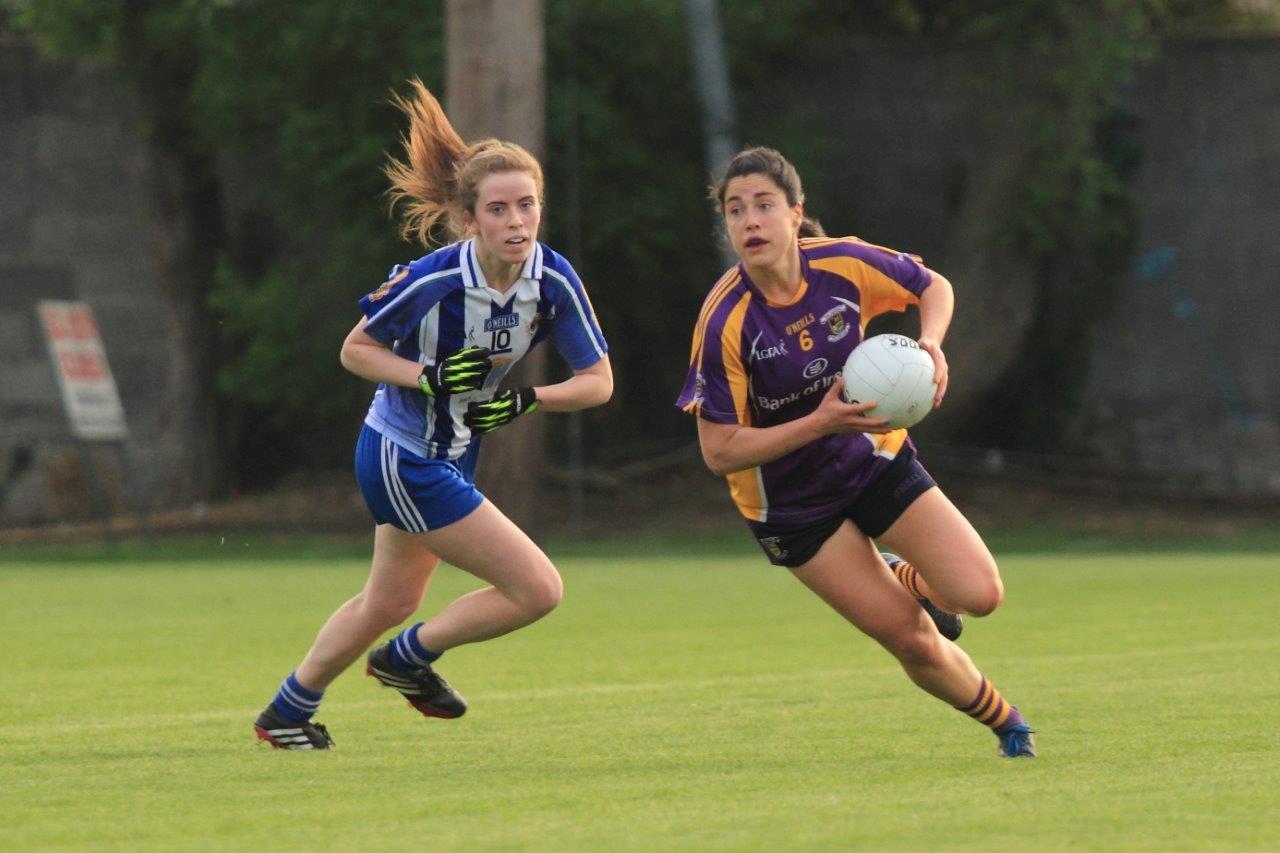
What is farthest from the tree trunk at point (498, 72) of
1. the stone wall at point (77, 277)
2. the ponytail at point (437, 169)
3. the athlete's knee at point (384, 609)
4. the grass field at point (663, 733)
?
the athlete's knee at point (384, 609)

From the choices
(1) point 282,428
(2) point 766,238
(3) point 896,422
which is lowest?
(1) point 282,428

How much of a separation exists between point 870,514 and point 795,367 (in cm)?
54

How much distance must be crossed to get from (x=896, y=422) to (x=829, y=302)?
56 centimetres

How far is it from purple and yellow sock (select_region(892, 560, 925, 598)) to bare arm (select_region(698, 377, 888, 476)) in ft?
2.29

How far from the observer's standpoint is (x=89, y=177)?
77.3 ft

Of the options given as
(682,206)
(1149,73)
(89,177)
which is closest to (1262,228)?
(1149,73)

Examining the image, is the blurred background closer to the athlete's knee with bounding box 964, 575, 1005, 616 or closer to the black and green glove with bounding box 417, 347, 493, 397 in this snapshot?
the black and green glove with bounding box 417, 347, 493, 397

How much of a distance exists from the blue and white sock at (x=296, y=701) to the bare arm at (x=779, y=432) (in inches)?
65.2

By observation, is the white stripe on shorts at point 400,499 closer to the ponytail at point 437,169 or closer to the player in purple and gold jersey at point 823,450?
the ponytail at point 437,169

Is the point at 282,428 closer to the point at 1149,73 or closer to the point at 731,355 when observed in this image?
the point at 1149,73

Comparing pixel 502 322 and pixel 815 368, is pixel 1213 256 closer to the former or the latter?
pixel 815 368

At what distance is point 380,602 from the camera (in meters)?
6.95

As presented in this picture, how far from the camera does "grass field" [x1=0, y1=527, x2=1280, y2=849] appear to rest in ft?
17.5

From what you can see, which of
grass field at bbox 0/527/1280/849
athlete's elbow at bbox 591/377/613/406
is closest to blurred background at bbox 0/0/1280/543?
grass field at bbox 0/527/1280/849
